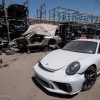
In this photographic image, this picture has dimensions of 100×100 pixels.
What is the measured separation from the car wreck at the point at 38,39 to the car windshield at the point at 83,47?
5315mm

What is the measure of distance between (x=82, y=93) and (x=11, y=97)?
1.83 m

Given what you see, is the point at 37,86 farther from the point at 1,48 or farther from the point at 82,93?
the point at 1,48

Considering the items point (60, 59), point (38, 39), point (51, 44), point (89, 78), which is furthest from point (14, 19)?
point (89, 78)

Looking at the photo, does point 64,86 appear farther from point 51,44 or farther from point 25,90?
point 51,44

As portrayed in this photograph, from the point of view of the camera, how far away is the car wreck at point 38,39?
10822 mm

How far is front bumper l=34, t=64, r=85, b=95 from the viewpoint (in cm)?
400

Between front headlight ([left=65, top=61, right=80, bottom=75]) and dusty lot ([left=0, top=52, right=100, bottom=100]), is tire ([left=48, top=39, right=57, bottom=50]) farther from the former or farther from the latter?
front headlight ([left=65, top=61, right=80, bottom=75])

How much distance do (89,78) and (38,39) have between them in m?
7.29

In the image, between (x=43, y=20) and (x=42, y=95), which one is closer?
(x=42, y=95)

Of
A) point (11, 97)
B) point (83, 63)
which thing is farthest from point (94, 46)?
point (11, 97)

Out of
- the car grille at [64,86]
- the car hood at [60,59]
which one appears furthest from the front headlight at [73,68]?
the car grille at [64,86]

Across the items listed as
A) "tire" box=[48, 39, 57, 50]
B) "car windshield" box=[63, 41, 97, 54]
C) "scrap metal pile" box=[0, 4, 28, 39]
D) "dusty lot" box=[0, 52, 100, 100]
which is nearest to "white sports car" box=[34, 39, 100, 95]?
"car windshield" box=[63, 41, 97, 54]

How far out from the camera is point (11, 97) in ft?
13.7

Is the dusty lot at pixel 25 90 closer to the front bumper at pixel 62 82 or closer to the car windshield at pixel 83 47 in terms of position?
the front bumper at pixel 62 82
